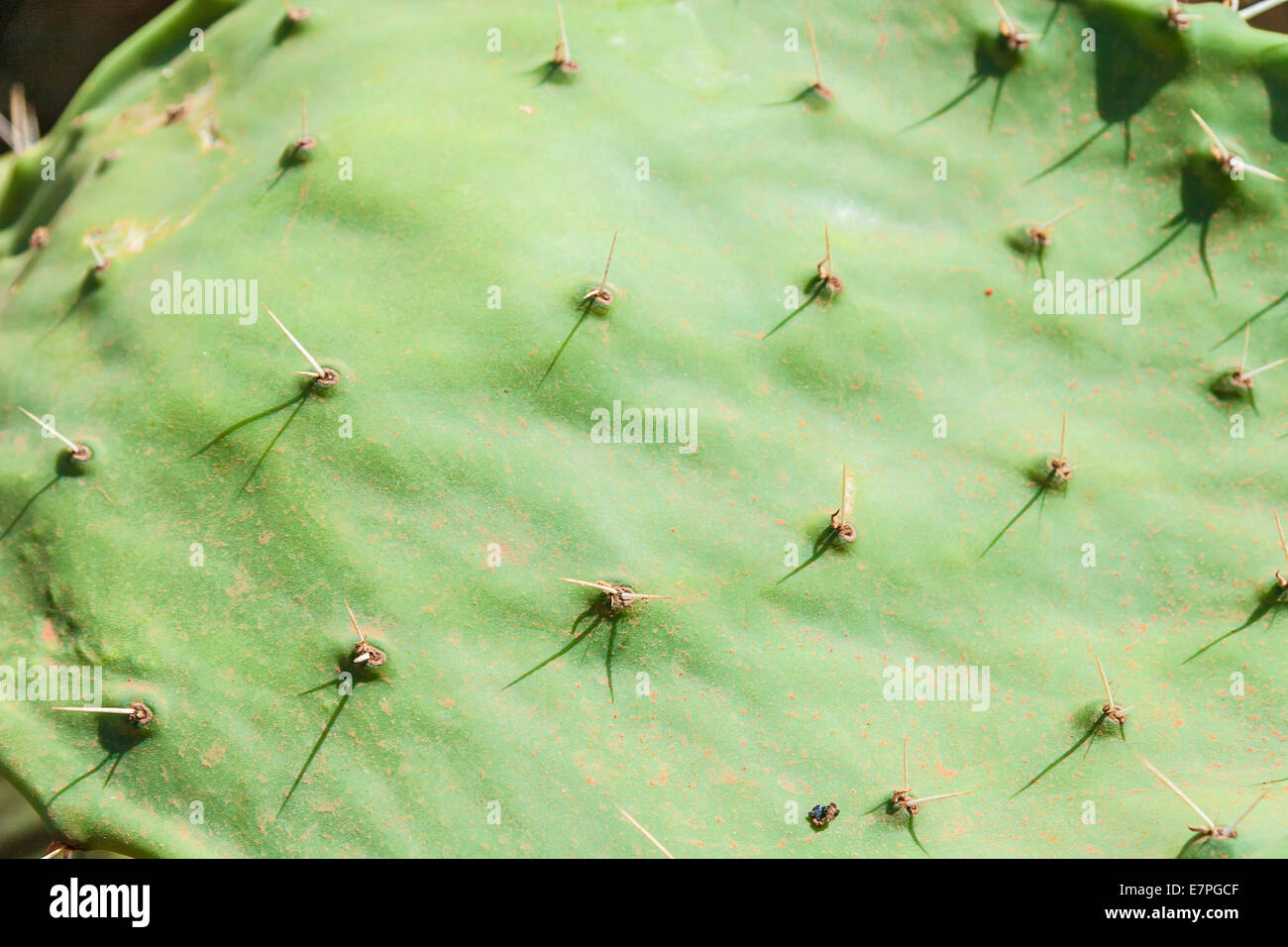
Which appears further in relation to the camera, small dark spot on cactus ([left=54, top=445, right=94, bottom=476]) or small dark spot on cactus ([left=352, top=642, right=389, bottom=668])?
small dark spot on cactus ([left=54, top=445, right=94, bottom=476])

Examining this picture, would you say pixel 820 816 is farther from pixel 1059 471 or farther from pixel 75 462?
pixel 75 462

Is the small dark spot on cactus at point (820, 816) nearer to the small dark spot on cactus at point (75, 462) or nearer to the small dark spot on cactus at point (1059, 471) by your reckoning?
the small dark spot on cactus at point (1059, 471)


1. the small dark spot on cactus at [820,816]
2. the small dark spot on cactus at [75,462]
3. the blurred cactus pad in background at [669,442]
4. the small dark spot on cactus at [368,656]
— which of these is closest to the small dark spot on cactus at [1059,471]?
the blurred cactus pad in background at [669,442]

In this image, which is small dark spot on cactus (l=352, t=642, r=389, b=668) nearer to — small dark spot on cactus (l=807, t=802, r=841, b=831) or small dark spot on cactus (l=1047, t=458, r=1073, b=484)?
small dark spot on cactus (l=807, t=802, r=841, b=831)

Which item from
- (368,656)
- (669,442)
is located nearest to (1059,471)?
(669,442)

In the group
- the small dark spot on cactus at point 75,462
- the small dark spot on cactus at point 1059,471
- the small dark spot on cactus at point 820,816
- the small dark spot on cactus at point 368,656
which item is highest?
the small dark spot on cactus at point 75,462

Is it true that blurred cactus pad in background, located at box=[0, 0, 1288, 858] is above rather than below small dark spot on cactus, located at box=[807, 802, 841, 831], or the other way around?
above

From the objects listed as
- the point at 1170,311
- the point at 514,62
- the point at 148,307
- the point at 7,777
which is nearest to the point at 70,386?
the point at 148,307

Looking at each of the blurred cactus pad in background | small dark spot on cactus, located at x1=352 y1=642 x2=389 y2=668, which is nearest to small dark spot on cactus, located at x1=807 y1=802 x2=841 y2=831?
the blurred cactus pad in background
